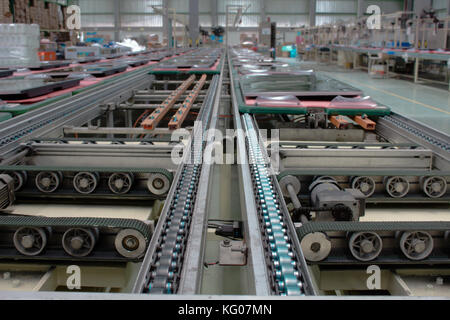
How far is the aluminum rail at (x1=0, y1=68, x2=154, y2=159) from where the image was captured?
6.86 feet

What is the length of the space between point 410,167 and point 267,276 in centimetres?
144

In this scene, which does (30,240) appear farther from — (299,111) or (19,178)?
(299,111)

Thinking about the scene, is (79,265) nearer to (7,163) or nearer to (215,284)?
(215,284)

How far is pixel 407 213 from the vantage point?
1.73 meters

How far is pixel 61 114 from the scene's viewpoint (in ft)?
8.86

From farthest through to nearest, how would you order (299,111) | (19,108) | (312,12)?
(312,12) < (299,111) < (19,108)

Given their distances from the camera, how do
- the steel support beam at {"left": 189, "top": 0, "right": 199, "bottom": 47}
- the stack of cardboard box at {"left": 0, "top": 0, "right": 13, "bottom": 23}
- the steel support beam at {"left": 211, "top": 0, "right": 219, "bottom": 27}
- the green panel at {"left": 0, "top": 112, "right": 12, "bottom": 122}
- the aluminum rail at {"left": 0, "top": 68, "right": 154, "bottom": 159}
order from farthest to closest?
the steel support beam at {"left": 211, "top": 0, "right": 219, "bottom": 27} → the steel support beam at {"left": 189, "top": 0, "right": 199, "bottom": 47} → the stack of cardboard box at {"left": 0, "top": 0, "right": 13, "bottom": 23} → the green panel at {"left": 0, "top": 112, "right": 12, "bottom": 122} → the aluminum rail at {"left": 0, "top": 68, "right": 154, "bottom": 159}

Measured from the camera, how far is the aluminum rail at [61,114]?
82.3 inches

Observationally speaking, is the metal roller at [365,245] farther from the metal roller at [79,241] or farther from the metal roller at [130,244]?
the metal roller at [79,241]

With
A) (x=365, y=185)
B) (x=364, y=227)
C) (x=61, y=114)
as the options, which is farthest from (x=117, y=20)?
(x=364, y=227)

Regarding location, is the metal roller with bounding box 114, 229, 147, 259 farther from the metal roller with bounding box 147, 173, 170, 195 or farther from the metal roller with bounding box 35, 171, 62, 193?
the metal roller with bounding box 35, 171, 62, 193

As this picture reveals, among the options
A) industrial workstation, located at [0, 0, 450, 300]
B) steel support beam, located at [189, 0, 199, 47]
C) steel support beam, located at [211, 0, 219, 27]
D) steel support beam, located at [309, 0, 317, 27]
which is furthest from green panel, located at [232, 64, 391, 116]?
steel support beam, located at [309, 0, 317, 27]

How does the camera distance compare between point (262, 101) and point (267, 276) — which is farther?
point (262, 101)
